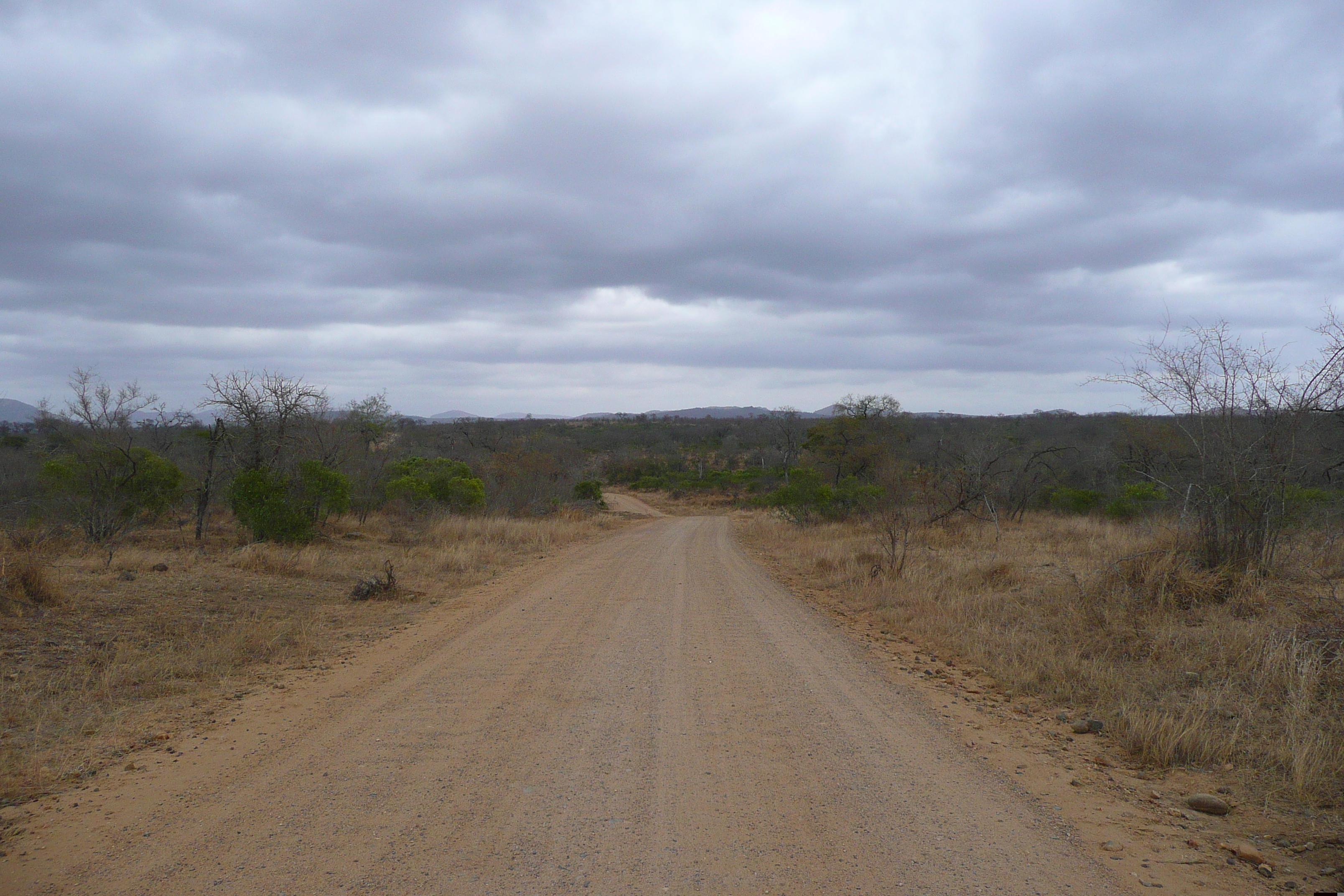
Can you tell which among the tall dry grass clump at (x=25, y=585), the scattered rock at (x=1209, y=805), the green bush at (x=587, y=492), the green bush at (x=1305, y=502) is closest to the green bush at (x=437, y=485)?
the green bush at (x=587, y=492)

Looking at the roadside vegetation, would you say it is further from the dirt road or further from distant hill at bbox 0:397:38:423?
distant hill at bbox 0:397:38:423

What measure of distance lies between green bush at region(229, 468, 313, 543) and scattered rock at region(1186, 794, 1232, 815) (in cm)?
1674

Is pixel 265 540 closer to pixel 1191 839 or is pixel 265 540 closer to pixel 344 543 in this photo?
pixel 344 543

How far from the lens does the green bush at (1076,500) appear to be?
28.7m

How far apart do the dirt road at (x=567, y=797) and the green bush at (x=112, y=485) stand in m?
12.2

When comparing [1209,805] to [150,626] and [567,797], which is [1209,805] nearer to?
[567,797]

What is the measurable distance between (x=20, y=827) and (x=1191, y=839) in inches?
252

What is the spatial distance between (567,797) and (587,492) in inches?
1408

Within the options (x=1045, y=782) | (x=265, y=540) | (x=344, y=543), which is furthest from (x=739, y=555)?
(x=1045, y=782)

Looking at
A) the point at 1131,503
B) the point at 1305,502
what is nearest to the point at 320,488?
the point at 1305,502

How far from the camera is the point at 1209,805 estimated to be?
14.7 feet

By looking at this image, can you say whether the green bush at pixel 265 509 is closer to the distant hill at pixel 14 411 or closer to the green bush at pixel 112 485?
the green bush at pixel 112 485

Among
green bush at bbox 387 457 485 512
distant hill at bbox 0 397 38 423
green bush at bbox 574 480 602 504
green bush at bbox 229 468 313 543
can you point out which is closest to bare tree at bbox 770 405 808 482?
green bush at bbox 574 480 602 504

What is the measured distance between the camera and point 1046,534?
20.0 meters
